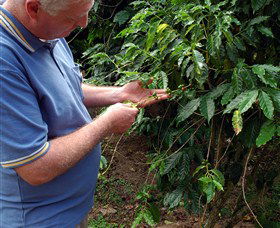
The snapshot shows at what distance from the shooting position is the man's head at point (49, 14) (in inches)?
52.4

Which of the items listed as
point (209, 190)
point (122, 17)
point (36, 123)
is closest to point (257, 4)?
point (209, 190)

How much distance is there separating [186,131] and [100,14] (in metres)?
1.47

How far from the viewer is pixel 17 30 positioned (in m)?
1.38

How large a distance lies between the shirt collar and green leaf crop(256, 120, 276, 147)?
3.02 feet

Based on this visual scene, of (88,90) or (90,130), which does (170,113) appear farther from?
(90,130)

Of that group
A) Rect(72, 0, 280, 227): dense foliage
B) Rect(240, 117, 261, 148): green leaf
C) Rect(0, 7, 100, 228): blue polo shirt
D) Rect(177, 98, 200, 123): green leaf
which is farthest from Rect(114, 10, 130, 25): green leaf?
Rect(240, 117, 261, 148): green leaf

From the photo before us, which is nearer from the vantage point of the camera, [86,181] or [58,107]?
[58,107]

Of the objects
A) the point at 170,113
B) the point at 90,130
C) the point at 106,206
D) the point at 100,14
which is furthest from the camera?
the point at 106,206

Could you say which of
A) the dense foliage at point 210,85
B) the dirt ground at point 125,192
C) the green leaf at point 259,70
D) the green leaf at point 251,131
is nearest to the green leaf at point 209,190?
the dense foliage at point 210,85

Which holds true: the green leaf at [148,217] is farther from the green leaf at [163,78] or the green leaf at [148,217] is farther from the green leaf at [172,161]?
→ the green leaf at [163,78]

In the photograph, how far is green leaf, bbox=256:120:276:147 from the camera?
4.90 feet

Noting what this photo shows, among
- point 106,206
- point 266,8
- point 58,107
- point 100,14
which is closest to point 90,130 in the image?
point 58,107

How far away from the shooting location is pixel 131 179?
3705mm

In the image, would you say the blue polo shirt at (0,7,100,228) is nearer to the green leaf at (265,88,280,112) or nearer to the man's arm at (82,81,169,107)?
the man's arm at (82,81,169,107)
